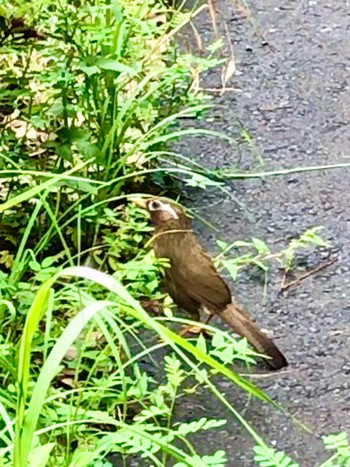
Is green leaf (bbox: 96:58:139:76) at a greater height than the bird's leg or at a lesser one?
greater

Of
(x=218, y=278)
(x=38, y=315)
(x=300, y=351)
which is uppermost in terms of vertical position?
(x=38, y=315)

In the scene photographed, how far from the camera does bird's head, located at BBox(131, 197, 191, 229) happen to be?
333cm

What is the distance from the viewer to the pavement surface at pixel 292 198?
307 centimetres

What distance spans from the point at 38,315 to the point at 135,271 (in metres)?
1.05

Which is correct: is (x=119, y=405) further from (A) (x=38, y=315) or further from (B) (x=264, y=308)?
(A) (x=38, y=315)

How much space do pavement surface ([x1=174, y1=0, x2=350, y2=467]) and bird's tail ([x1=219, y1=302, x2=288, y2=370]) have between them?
0.04 metres

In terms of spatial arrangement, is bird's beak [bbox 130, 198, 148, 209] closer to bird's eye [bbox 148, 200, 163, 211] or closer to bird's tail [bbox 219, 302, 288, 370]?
bird's eye [bbox 148, 200, 163, 211]

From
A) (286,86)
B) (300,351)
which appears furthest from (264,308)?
(286,86)

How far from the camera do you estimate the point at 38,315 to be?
6.85 feet

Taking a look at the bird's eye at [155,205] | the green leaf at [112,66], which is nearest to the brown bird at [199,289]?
the bird's eye at [155,205]

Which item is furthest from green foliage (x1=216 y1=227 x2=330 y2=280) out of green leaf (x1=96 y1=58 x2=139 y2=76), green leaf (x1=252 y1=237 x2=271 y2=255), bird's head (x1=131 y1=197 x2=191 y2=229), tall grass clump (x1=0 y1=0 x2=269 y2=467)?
green leaf (x1=96 y1=58 x2=139 y2=76)

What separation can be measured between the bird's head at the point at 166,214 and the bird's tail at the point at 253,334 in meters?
0.26

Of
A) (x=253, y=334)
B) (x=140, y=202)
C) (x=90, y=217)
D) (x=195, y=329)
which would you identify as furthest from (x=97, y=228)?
(x=253, y=334)

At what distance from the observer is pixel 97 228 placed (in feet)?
11.5
